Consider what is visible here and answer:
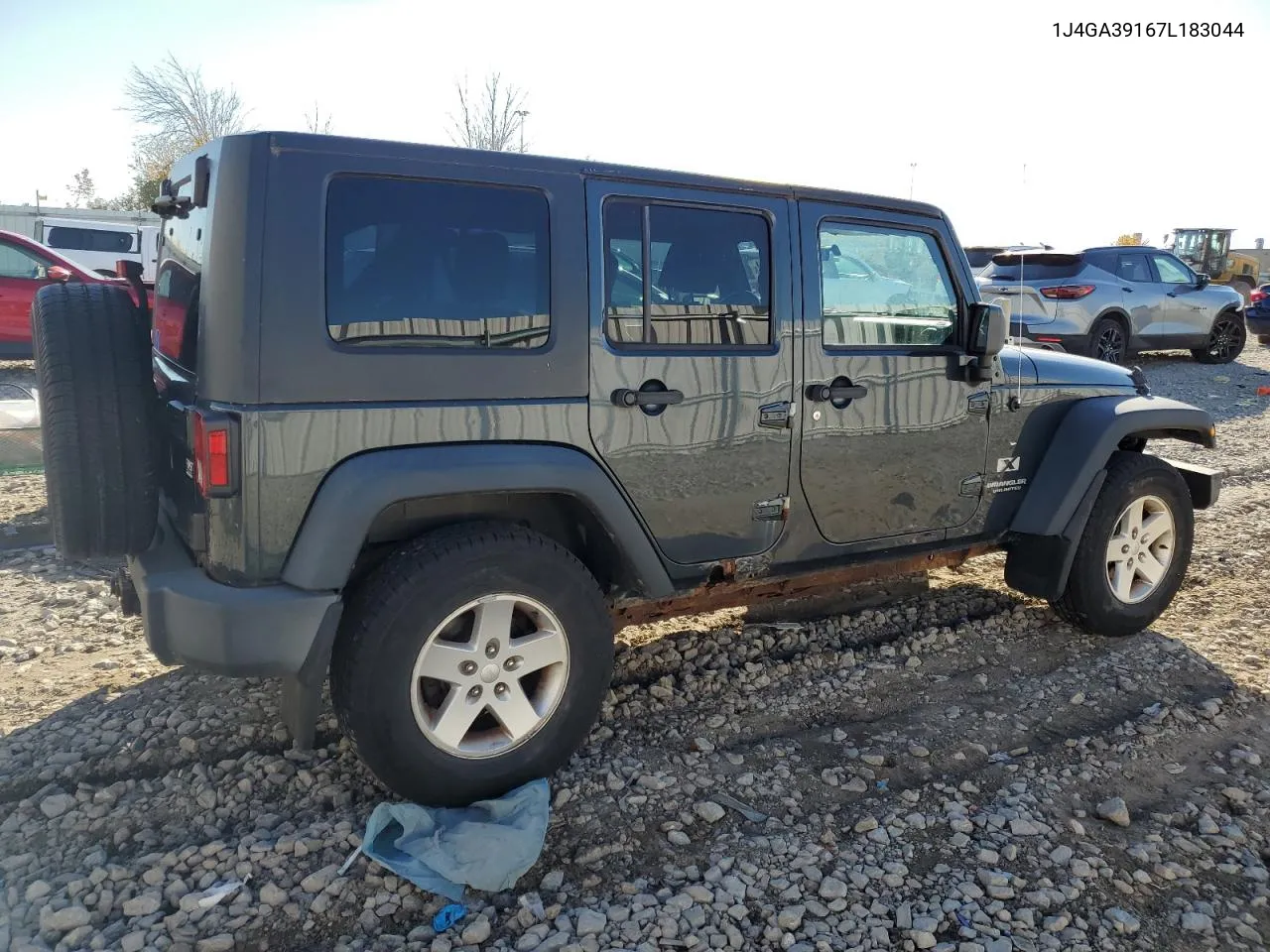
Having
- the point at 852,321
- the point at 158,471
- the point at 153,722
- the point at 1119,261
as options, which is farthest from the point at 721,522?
the point at 1119,261

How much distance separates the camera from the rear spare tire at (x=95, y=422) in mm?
2820

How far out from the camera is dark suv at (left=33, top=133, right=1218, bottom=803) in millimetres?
2650

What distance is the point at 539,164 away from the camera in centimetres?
300

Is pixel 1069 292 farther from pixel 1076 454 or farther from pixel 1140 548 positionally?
pixel 1076 454

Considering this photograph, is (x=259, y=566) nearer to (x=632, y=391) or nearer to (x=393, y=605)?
(x=393, y=605)

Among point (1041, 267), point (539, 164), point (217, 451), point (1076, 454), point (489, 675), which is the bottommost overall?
point (489, 675)

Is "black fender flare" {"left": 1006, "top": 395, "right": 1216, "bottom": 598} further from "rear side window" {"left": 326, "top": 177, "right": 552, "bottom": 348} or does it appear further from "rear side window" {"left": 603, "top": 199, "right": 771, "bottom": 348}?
"rear side window" {"left": 326, "top": 177, "right": 552, "bottom": 348}

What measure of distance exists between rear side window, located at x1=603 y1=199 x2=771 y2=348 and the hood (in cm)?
158

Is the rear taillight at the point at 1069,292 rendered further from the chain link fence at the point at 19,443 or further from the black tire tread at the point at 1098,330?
the chain link fence at the point at 19,443

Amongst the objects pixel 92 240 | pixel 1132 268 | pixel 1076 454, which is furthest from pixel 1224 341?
pixel 92 240

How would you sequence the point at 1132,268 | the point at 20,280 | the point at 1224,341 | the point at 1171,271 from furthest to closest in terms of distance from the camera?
the point at 1224,341
the point at 1171,271
the point at 1132,268
the point at 20,280

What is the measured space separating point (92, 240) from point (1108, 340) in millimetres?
20734

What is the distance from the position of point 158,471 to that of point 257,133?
115 centimetres

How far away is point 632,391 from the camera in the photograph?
3143 millimetres
